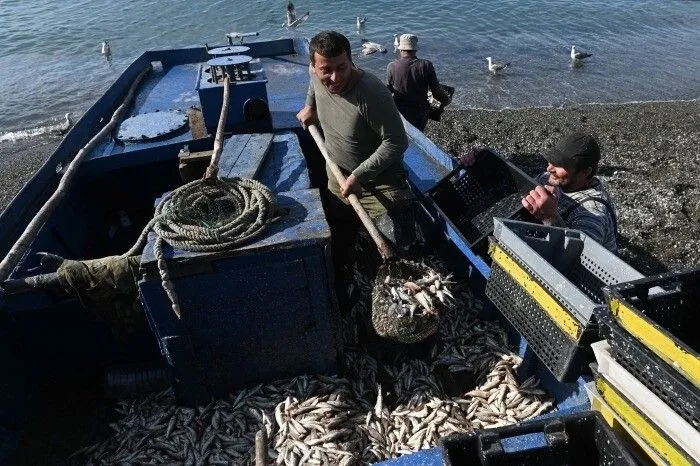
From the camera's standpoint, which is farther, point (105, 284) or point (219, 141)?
point (219, 141)

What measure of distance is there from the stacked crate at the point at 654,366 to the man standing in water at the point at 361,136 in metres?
2.99

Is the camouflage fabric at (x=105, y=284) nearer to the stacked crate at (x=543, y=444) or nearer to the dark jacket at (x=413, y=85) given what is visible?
the stacked crate at (x=543, y=444)

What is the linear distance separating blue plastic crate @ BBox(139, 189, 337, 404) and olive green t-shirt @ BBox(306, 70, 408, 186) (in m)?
1.05

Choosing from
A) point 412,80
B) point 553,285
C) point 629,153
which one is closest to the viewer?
point 553,285

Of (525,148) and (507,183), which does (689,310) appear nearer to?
(507,183)

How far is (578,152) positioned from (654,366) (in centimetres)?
254

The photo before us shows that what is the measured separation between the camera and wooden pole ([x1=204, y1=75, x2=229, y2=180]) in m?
5.48

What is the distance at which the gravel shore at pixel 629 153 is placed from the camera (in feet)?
31.6

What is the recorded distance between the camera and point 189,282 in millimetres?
4520

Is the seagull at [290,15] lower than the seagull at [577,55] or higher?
higher

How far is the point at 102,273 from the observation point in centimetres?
491

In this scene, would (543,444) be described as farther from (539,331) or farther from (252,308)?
(252,308)

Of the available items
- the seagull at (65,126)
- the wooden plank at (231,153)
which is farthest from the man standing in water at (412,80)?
the seagull at (65,126)

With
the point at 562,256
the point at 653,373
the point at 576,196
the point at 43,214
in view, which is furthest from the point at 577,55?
the point at 43,214
